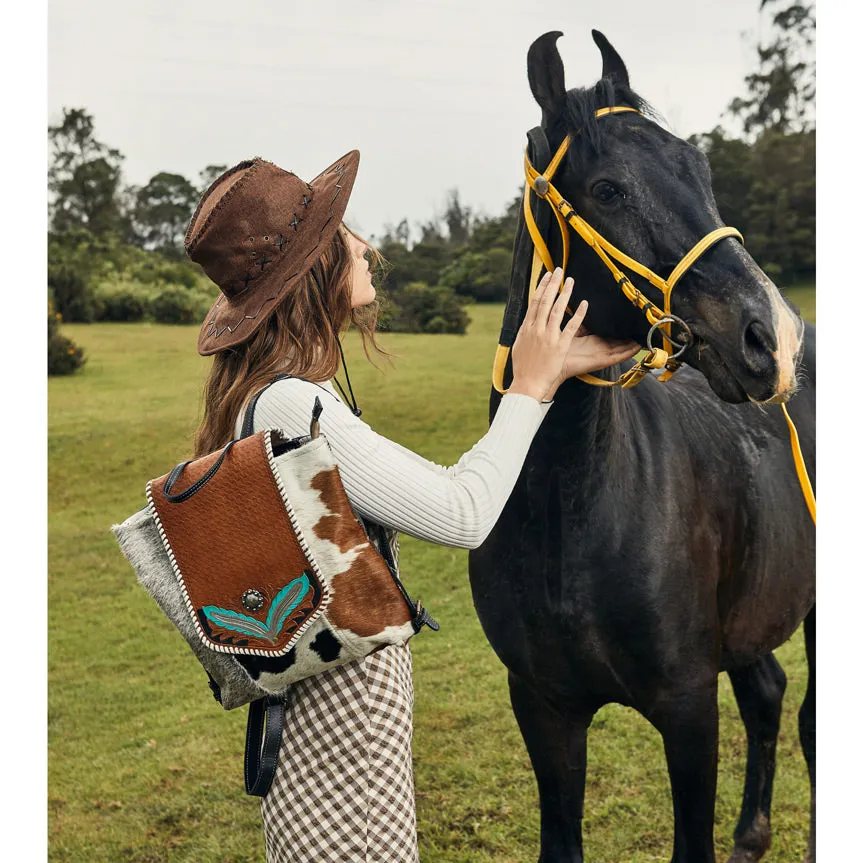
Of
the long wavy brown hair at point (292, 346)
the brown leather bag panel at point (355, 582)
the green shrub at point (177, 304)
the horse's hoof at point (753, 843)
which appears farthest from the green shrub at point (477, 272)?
Result: the brown leather bag panel at point (355, 582)

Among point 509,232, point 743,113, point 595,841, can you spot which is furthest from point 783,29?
point 595,841

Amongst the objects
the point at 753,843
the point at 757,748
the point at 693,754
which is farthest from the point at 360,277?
the point at 753,843

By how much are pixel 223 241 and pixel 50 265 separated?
29.4 ft

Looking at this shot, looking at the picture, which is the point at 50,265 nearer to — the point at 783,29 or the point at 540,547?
the point at 783,29

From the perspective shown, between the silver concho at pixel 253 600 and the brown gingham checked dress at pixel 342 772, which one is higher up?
the silver concho at pixel 253 600

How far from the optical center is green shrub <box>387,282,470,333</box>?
8.52m

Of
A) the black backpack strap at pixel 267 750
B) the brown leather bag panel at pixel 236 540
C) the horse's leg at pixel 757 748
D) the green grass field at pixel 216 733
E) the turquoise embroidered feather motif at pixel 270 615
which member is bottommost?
the green grass field at pixel 216 733

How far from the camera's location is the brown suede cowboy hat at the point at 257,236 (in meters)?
1.44

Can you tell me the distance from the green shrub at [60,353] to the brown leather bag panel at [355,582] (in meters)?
8.51

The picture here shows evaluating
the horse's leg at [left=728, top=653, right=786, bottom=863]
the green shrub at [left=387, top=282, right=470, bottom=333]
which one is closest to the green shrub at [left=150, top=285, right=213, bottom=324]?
the green shrub at [left=387, top=282, right=470, bottom=333]

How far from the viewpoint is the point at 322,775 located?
1.47 m

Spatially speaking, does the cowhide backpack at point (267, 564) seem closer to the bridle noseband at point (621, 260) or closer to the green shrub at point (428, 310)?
the bridle noseband at point (621, 260)

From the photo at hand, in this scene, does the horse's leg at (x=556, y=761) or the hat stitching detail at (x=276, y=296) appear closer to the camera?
the hat stitching detail at (x=276, y=296)

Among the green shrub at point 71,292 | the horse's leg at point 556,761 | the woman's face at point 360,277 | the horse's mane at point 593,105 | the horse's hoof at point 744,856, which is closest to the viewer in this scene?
the woman's face at point 360,277
